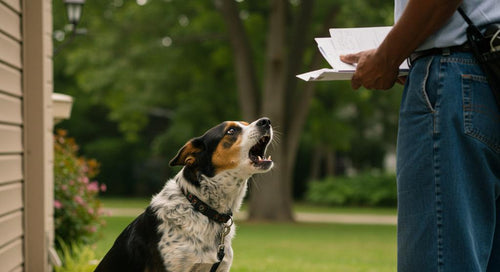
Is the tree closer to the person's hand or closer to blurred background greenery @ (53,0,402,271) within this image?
blurred background greenery @ (53,0,402,271)

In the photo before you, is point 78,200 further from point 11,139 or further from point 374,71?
point 374,71

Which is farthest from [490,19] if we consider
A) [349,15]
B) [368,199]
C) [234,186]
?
[368,199]

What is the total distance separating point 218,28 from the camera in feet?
73.8

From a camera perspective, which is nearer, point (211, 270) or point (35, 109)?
point (211, 270)

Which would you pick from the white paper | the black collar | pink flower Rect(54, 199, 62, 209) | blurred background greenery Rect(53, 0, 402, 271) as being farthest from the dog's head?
blurred background greenery Rect(53, 0, 402, 271)

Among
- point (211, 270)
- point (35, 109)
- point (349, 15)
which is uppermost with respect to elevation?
point (349, 15)

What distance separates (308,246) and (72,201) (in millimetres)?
6561

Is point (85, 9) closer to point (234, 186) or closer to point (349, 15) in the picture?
point (349, 15)

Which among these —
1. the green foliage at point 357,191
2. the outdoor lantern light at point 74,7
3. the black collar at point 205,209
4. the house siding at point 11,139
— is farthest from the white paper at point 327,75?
the green foliage at point 357,191

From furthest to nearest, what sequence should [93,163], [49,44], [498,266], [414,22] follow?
1. [93,163]
2. [49,44]
3. [498,266]
4. [414,22]

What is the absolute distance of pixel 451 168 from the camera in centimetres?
224

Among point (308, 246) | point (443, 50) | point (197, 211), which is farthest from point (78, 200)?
point (443, 50)

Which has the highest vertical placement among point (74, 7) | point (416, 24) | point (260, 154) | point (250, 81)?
point (74, 7)

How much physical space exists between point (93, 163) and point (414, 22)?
7.95 meters
